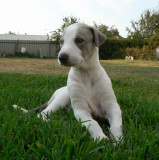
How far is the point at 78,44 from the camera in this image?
2.49m

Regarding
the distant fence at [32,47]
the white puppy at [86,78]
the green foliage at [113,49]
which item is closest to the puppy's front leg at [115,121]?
the white puppy at [86,78]

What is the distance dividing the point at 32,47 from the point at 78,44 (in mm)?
23558

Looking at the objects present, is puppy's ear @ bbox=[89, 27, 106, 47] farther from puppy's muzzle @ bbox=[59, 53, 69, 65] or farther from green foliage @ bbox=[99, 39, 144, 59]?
green foliage @ bbox=[99, 39, 144, 59]

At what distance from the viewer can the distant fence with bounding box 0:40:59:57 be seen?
2484 cm

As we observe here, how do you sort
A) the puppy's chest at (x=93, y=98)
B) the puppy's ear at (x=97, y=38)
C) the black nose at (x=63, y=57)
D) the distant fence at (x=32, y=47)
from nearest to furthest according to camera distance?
the black nose at (x=63, y=57), the puppy's chest at (x=93, y=98), the puppy's ear at (x=97, y=38), the distant fence at (x=32, y=47)

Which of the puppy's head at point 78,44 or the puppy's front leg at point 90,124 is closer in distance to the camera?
the puppy's front leg at point 90,124

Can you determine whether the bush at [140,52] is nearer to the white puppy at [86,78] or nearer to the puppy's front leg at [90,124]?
the white puppy at [86,78]

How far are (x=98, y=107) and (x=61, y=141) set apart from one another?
913 mm

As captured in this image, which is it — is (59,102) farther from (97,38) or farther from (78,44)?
(97,38)

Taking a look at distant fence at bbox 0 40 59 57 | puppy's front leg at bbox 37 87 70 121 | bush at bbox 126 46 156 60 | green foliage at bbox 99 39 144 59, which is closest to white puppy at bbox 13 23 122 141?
puppy's front leg at bbox 37 87 70 121

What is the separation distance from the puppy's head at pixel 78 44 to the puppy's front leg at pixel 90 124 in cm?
56

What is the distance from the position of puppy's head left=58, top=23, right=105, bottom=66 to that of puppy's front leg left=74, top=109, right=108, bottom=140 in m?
0.56

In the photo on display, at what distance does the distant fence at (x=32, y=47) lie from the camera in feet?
81.5

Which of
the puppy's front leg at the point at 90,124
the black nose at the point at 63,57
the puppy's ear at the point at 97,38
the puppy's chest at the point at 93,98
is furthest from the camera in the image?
the puppy's ear at the point at 97,38
